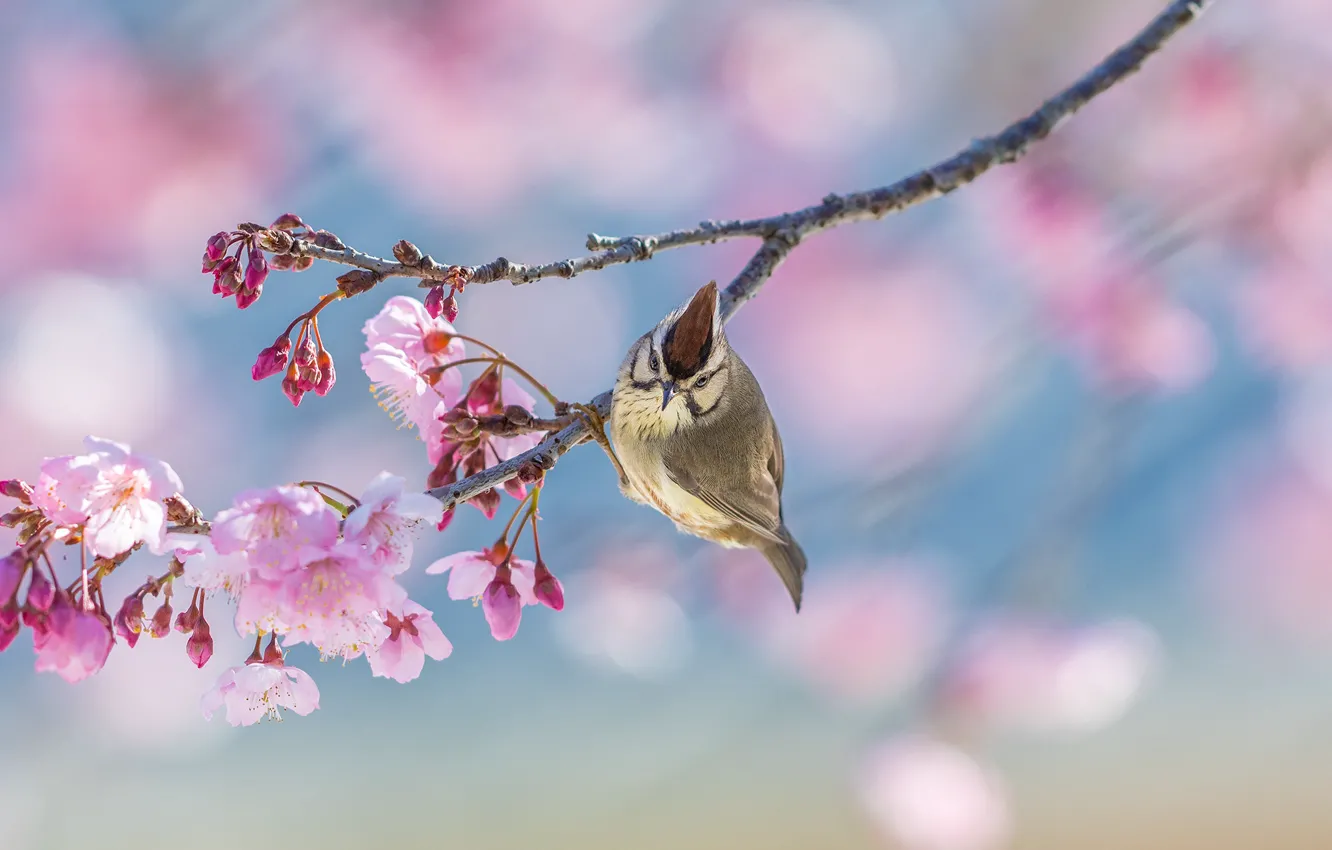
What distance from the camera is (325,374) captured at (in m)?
1.42

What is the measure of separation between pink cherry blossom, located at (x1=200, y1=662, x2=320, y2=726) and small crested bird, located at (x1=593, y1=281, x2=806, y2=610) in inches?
26.7

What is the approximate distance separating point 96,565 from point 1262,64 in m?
3.41

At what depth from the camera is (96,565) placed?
1176 mm

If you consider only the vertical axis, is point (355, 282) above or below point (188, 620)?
above

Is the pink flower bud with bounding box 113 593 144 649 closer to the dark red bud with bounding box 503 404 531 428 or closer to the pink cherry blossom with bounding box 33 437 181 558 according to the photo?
the pink cherry blossom with bounding box 33 437 181 558

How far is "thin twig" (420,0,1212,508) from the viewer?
1341 mm

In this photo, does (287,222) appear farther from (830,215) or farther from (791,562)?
(791,562)

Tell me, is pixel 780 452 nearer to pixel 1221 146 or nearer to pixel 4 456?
pixel 1221 146

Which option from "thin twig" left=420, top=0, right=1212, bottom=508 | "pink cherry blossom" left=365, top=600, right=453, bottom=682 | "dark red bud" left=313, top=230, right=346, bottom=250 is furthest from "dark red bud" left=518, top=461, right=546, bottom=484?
"dark red bud" left=313, top=230, right=346, bottom=250

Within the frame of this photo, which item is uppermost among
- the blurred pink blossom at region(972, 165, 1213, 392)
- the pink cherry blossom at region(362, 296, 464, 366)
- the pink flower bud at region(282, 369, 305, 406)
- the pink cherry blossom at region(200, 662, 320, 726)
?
the blurred pink blossom at region(972, 165, 1213, 392)

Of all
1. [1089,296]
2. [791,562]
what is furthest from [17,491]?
[1089,296]

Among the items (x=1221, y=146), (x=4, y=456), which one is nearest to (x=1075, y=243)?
(x=1221, y=146)

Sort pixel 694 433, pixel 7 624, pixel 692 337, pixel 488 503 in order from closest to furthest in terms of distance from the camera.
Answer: pixel 7 624, pixel 488 503, pixel 692 337, pixel 694 433

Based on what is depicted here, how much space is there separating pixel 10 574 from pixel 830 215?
1.21 metres
